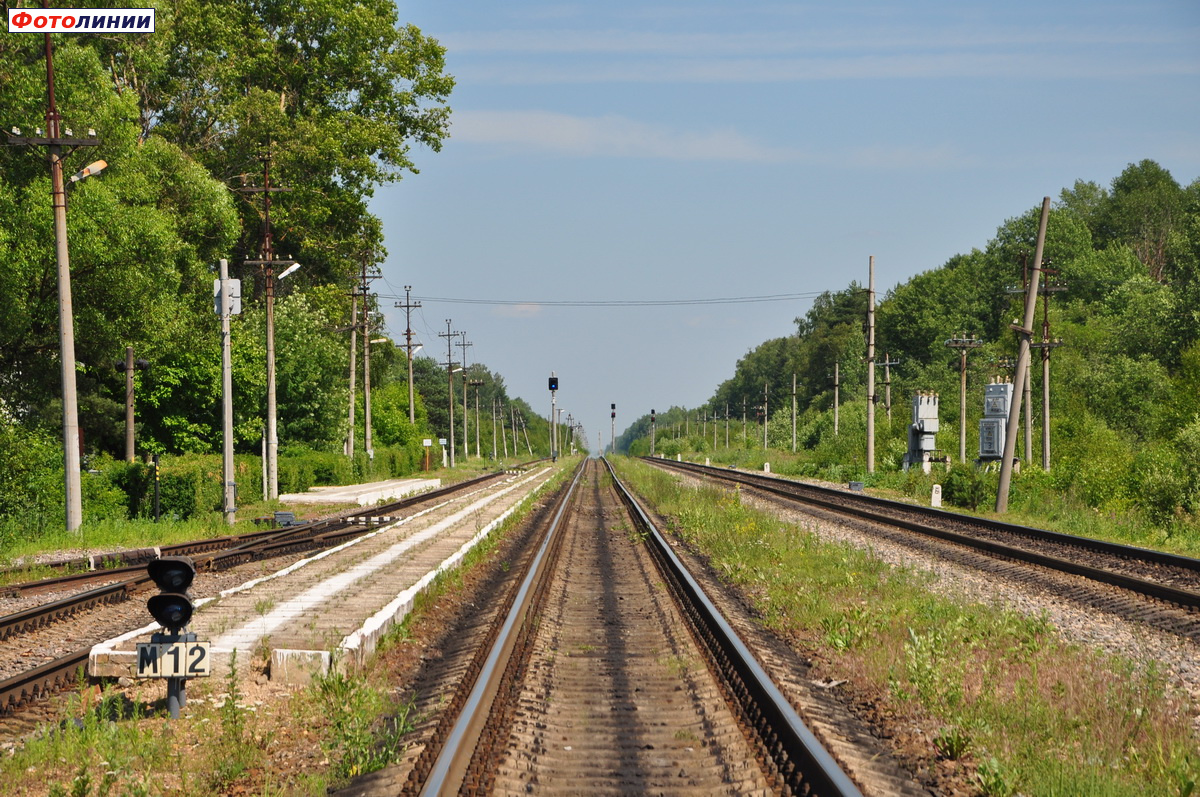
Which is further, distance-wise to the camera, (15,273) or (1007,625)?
(15,273)

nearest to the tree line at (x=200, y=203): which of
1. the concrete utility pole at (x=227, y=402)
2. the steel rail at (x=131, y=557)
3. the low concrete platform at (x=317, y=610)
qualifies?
the concrete utility pole at (x=227, y=402)

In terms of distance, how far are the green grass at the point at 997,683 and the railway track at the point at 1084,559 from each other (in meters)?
2.19

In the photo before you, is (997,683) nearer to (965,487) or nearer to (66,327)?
(66,327)

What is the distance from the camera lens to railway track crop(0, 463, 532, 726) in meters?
8.83

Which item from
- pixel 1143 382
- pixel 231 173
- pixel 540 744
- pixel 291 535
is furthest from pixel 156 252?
pixel 1143 382

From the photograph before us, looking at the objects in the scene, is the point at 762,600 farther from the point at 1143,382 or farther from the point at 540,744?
the point at 1143,382

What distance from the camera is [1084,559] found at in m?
17.5

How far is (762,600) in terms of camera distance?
44.7ft

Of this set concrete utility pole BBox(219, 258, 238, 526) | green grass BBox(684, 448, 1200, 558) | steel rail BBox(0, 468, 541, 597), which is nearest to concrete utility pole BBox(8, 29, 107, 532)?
steel rail BBox(0, 468, 541, 597)

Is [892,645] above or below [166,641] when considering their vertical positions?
below

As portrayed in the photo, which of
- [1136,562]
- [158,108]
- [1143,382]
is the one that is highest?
A: [158,108]

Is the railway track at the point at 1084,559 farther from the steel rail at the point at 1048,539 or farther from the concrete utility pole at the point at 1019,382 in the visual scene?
the concrete utility pole at the point at 1019,382

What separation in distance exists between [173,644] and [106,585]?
805cm

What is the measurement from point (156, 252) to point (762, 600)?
80.5ft
